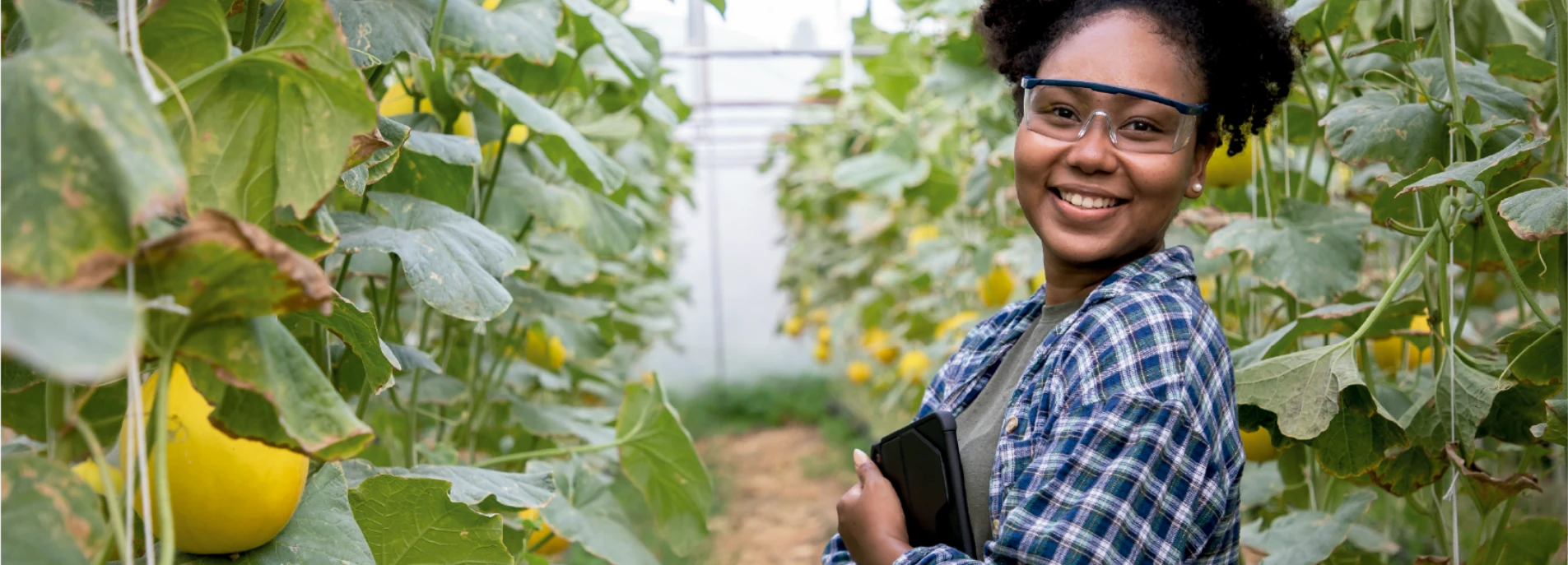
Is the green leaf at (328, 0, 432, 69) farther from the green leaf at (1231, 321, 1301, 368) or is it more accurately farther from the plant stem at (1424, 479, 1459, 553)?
the plant stem at (1424, 479, 1459, 553)

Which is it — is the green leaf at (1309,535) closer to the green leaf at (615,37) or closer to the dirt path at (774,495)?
the green leaf at (615,37)

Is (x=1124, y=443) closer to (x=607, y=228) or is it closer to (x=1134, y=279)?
(x=1134, y=279)

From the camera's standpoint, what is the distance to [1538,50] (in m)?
1.47

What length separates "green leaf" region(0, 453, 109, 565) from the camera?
53 centimetres

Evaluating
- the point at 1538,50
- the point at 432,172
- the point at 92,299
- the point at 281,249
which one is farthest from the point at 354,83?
the point at 1538,50

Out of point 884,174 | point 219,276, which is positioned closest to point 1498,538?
point 219,276

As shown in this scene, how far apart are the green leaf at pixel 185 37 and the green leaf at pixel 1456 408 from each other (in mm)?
1151

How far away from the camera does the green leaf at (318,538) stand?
2.64 feet

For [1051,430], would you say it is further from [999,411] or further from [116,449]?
[116,449]

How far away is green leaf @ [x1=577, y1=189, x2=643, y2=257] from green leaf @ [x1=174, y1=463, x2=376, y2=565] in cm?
104

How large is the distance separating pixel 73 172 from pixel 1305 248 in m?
1.37

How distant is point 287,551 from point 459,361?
4.15ft

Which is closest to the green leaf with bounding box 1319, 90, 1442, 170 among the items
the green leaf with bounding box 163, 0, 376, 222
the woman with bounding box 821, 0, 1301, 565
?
the woman with bounding box 821, 0, 1301, 565

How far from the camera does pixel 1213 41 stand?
1.10 meters
